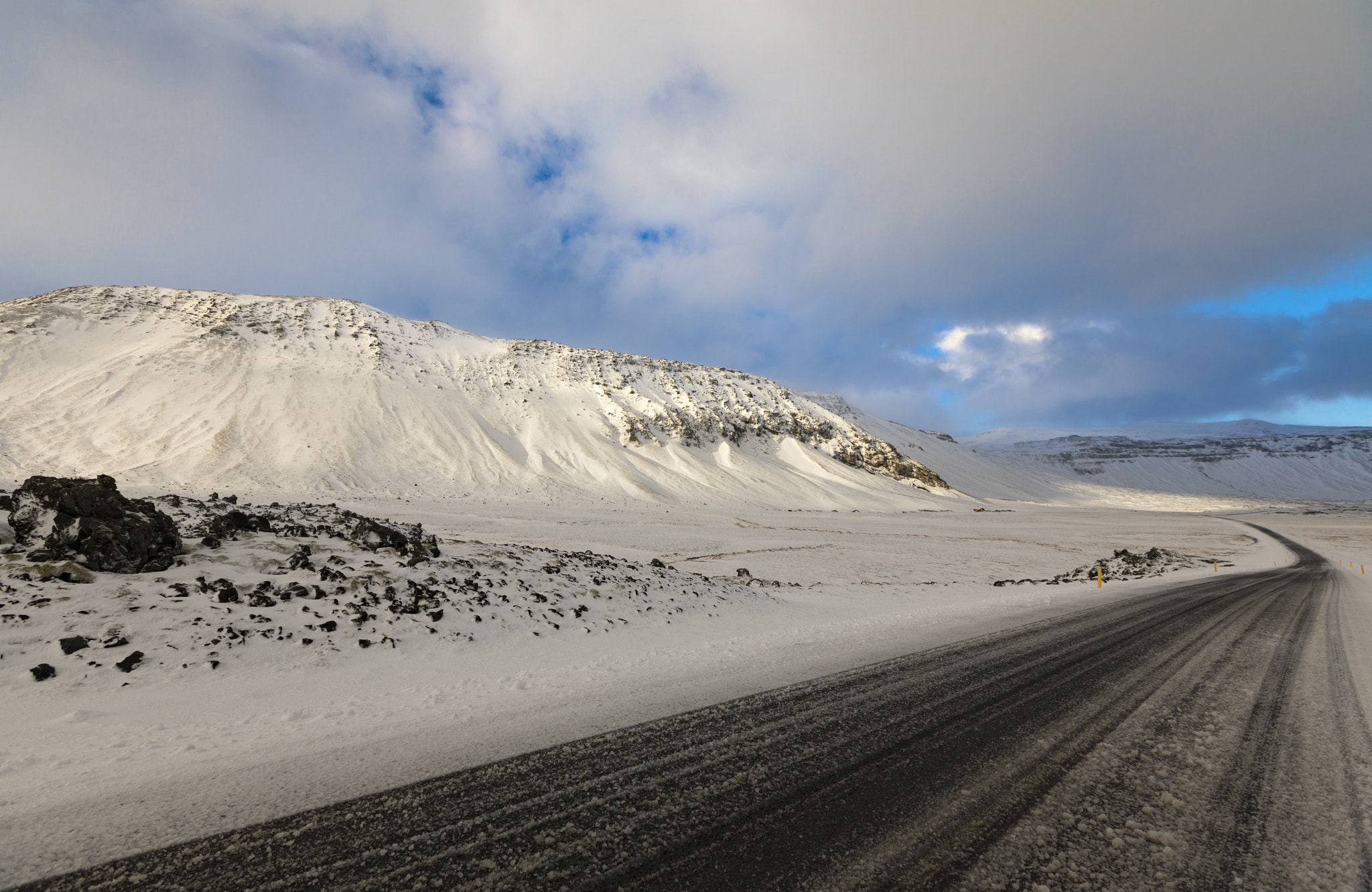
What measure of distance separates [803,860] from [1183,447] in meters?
256

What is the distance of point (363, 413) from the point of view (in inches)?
2096

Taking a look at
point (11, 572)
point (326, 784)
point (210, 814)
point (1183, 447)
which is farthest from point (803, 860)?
point (1183, 447)

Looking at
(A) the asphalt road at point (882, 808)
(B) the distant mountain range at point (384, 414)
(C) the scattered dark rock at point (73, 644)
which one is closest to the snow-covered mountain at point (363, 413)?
(B) the distant mountain range at point (384, 414)

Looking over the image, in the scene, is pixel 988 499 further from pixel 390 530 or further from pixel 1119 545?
pixel 390 530

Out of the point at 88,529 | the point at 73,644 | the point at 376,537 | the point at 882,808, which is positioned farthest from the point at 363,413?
the point at 882,808

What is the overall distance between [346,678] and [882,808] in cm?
560

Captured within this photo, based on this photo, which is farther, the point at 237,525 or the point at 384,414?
the point at 384,414

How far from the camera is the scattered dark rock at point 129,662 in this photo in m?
5.18

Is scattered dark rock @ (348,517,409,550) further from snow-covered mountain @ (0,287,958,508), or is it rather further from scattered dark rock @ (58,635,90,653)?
snow-covered mountain @ (0,287,958,508)

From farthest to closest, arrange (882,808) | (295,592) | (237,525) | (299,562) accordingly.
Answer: (237,525)
(299,562)
(295,592)
(882,808)

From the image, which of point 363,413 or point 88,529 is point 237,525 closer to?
point 88,529

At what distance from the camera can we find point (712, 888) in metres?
2.51

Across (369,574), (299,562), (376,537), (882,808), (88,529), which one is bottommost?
(882,808)

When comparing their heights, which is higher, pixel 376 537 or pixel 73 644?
pixel 376 537
